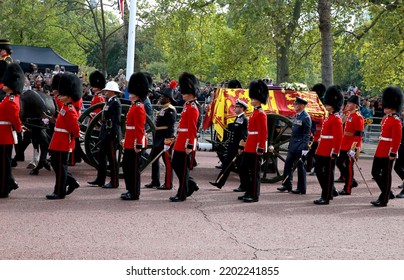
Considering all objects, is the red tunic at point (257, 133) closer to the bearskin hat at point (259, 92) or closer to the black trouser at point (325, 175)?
the bearskin hat at point (259, 92)

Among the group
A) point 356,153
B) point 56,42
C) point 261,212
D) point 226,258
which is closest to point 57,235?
point 226,258

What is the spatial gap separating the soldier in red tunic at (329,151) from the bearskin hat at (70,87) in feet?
10.9

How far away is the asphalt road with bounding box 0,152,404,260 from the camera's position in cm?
576

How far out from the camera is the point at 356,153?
9883 millimetres

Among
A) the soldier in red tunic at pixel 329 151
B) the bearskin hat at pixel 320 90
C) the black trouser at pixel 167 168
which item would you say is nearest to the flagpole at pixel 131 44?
the bearskin hat at pixel 320 90

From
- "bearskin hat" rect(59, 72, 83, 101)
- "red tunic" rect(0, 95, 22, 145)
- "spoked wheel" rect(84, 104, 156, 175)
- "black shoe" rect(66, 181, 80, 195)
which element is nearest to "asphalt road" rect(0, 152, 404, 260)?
"black shoe" rect(66, 181, 80, 195)

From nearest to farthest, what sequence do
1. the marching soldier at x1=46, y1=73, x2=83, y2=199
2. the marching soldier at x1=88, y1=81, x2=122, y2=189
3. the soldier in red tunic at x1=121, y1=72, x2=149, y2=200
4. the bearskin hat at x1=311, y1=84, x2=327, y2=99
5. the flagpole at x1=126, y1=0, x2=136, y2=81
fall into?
1. the marching soldier at x1=46, y1=73, x2=83, y2=199
2. the soldier in red tunic at x1=121, y1=72, x2=149, y2=200
3. the marching soldier at x1=88, y1=81, x2=122, y2=189
4. the bearskin hat at x1=311, y1=84, x2=327, y2=99
5. the flagpole at x1=126, y1=0, x2=136, y2=81

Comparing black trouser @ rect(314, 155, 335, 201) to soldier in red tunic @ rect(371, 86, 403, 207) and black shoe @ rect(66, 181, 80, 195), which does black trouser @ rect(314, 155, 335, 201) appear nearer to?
soldier in red tunic @ rect(371, 86, 403, 207)

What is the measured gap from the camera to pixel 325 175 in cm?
881

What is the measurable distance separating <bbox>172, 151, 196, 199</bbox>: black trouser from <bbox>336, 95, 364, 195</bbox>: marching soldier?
8.59 ft

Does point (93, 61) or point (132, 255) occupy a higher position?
point (93, 61)

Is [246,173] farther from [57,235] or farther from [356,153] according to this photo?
[57,235]

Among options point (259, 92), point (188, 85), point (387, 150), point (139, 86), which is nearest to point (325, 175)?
point (387, 150)

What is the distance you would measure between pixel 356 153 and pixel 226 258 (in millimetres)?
4875
